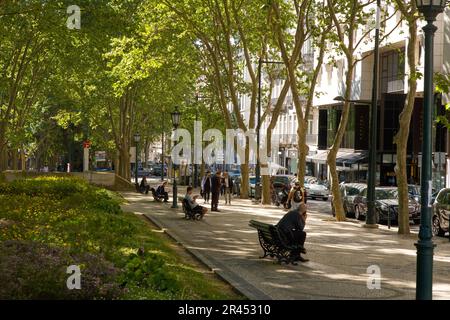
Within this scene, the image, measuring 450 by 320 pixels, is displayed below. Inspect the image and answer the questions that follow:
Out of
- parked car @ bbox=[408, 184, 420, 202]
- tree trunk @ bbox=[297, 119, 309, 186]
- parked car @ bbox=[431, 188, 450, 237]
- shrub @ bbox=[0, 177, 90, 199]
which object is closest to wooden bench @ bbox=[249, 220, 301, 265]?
parked car @ bbox=[431, 188, 450, 237]

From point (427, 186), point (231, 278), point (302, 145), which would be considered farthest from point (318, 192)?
point (427, 186)

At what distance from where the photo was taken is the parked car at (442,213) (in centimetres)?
2545

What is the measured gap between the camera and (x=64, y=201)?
2483 cm

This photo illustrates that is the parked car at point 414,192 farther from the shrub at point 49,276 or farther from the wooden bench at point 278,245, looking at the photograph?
the shrub at point 49,276

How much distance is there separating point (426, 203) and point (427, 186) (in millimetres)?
242

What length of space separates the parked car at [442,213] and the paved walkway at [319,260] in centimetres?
88

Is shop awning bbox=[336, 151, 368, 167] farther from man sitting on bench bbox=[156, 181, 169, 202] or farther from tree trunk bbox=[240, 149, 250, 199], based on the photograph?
man sitting on bench bbox=[156, 181, 169, 202]

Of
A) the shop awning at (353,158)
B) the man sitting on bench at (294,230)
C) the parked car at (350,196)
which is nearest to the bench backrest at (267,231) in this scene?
the man sitting on bench at (294,230)

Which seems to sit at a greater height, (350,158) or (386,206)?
(350,158)

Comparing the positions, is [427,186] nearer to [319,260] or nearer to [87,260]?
[87,260]

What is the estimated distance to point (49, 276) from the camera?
9.77m

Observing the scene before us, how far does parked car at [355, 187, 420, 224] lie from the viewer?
32.6m
